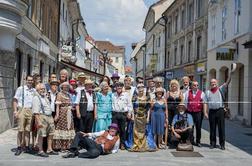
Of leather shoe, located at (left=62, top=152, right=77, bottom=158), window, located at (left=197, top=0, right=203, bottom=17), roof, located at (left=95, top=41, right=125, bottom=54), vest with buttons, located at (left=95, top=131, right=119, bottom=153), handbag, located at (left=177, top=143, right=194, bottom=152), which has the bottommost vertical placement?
leather shoe, located at (left=62, top=152, right=77, bottom=158)

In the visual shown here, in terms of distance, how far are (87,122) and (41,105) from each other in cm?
150

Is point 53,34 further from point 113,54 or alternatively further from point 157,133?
point 113,54

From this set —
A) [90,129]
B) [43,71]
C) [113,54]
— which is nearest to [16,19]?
[90,129]

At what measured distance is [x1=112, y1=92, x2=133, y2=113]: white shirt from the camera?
10711 mm

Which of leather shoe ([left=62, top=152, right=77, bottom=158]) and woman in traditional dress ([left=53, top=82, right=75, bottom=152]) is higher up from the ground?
woman in traditional dress ([left=53, top=82, right=75, bottom=152])

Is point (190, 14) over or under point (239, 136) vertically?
over

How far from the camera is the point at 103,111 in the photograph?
1070 centimetres

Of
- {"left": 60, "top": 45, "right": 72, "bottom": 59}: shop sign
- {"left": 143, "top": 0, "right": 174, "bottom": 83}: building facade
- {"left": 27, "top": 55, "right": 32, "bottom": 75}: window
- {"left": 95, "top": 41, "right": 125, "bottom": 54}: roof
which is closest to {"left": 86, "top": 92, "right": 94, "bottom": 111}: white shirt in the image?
{"left": 27, "top": 55, "right": 32, "bottom": 75}: window

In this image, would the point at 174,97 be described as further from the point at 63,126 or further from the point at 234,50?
the point at 234,50

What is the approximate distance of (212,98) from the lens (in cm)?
1120

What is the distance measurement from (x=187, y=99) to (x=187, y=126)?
0.85 metres

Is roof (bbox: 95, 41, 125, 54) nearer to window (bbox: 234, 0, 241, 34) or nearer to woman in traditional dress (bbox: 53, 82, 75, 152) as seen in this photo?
window (bbox: 234, 0, 241, 34)

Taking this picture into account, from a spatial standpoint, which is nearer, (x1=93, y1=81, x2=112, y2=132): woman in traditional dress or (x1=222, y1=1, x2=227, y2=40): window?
Answer: (x1=93, y1=81, x2=112, y2=132): woman in traditional dress

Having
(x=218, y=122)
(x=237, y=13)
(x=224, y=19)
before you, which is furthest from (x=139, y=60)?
(x=218, y=122)
